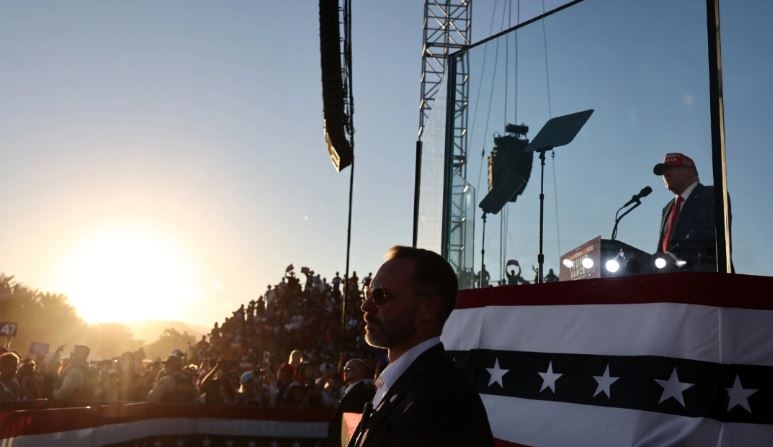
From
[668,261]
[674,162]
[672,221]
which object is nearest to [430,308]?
[668,261]

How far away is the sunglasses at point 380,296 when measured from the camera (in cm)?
213

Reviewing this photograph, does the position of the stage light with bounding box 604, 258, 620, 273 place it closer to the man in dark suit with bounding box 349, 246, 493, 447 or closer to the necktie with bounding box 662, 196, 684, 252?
the necktie with bounding box 662, 196, 684, 252

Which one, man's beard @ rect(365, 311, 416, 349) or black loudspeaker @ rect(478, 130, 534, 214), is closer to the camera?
man's beard @ rect(365, 311, 416, 349)

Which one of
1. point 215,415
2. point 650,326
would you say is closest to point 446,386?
point 650,326

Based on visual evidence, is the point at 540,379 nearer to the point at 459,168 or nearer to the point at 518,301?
the point at 518,301

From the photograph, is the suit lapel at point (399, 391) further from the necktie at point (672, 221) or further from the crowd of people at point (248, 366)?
the crowd of people at point (248, 366)

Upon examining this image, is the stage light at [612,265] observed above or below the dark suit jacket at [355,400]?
above

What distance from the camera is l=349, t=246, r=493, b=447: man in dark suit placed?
166 cm

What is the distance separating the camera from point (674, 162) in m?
4.12

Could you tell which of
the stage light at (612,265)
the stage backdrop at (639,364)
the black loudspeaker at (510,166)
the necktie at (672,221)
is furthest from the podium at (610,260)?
the stage backdrop at (639,364)

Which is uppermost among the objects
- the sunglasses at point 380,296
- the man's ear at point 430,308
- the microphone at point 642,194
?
the microphone at point 642,194

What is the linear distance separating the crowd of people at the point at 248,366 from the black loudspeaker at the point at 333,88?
3.83 m

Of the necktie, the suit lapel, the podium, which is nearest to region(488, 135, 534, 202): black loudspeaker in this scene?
the podium

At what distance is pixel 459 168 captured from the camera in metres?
6.32
